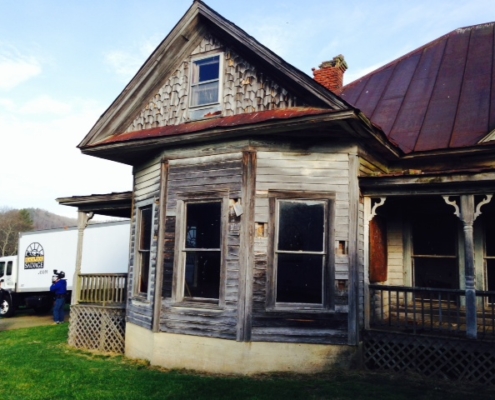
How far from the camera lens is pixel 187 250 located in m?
9.06

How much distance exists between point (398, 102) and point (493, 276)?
16.1 ft

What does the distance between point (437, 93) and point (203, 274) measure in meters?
7.31

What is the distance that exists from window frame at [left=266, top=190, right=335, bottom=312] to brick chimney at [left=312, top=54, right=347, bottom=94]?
6.49 metres

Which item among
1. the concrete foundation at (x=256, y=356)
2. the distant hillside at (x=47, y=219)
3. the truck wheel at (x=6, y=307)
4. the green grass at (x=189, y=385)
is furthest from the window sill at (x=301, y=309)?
the distant hillside at (x=47, y=219)

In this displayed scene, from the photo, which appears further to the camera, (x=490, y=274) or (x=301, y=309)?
(x=490, y=274)

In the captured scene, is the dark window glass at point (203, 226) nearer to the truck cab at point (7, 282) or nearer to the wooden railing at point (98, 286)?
the wooden railing at point (98, 286)

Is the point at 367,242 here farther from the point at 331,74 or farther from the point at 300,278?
the point at 331,74

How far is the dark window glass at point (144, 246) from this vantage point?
10.4m

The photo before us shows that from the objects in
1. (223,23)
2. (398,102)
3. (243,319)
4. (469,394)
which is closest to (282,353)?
(243,319)

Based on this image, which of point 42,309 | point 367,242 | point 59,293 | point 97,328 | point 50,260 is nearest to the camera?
point 367,242

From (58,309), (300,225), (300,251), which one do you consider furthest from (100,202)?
(58,309)

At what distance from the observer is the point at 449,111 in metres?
10.8

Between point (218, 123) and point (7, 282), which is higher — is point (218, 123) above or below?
above

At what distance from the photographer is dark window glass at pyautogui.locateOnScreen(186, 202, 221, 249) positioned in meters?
8.90
